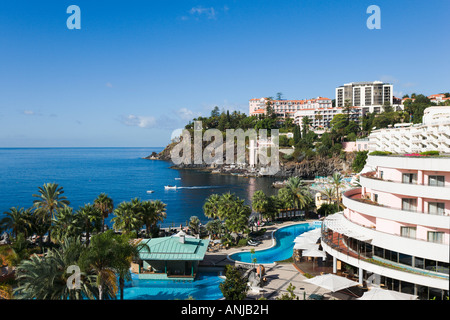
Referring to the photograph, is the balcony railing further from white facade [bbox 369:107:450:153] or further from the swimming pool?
white facade [bbox 369:107:450:153]

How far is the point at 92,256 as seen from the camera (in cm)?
2000

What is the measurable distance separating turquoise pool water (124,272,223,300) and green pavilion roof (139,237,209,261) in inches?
85.0

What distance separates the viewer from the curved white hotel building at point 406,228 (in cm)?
2112

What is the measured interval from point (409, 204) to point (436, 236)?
2566 millimetres

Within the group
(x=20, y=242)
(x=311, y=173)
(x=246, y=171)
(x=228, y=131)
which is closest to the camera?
(x=20, y=242)

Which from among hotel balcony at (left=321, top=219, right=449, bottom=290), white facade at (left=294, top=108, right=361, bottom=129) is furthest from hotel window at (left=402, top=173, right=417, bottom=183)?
white facade at (left=294, top=108, right=361, bottom=129)

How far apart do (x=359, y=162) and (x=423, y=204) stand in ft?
282

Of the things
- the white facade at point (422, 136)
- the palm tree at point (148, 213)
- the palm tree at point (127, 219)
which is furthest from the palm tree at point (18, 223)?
the white facade at point (422, 136)

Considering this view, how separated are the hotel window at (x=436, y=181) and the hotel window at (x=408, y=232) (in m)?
3.27

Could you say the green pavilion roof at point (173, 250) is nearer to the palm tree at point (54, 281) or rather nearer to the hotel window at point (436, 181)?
the palm tree at point (54, 281)

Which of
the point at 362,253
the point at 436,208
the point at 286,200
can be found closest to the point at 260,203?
the point at 286,200

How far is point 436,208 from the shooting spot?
863 inches

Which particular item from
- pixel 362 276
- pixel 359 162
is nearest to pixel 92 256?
pixel 362 276
